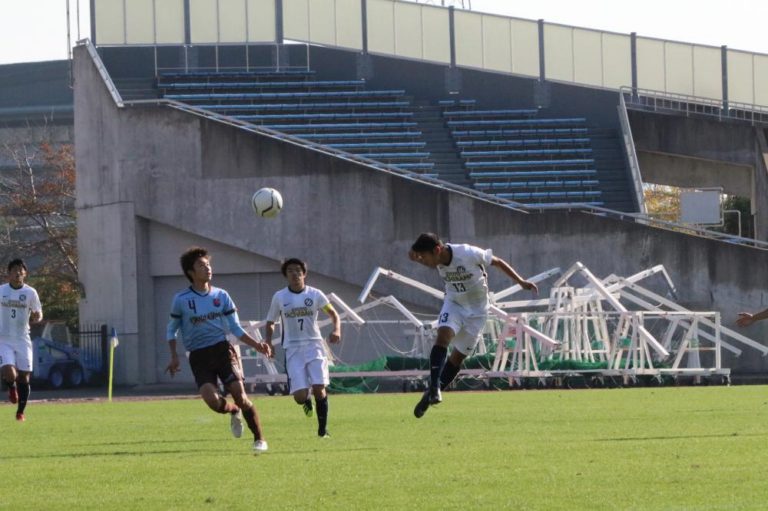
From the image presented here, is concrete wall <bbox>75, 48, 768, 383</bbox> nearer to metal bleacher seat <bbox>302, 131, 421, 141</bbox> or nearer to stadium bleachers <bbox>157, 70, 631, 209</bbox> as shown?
stadium bleachers <bbox>157, 70, 631, 209</bbox>

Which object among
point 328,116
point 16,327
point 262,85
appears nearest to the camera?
point 16,327

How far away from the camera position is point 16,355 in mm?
21297

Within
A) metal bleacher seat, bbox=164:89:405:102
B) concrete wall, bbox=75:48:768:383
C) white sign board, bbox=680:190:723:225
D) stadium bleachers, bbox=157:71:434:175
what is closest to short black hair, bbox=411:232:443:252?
concrete wall, bbox=75:48:768:383

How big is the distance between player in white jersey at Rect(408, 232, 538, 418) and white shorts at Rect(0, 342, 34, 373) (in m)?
7.74

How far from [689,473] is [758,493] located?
1256 millimetres

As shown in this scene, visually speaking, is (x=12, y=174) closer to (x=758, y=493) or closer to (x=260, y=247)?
(x=260, y=247)

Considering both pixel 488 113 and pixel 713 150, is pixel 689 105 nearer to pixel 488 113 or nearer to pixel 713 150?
pixel 713 150

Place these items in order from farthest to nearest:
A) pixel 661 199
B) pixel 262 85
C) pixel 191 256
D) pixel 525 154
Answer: pixel 661 199 → pixel 262 85 → pixel 525 154 → pixel 191 256

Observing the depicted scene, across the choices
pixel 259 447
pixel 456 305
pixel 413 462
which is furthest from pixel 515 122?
pixel 413 462

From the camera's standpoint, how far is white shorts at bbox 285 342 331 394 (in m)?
16.3

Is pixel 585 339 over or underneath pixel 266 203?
underneath

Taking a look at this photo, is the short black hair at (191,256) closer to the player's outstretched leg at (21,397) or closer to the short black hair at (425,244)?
the short black hair at (425,244)

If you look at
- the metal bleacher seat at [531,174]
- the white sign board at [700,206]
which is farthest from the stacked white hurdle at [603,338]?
the white sign board at [700,206]

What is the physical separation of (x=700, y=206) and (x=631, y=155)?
2988 mm
